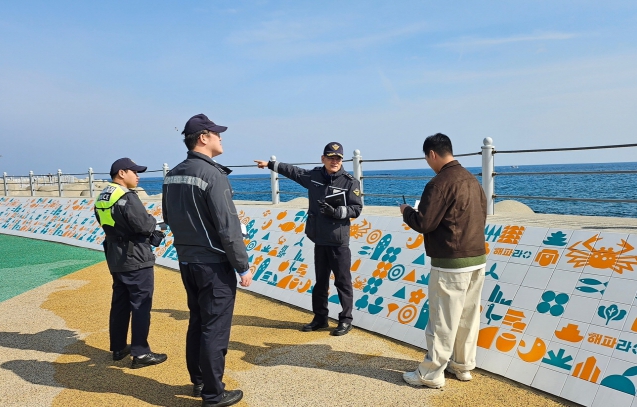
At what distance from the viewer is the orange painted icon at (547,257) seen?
176 inches

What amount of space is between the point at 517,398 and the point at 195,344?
2448mm

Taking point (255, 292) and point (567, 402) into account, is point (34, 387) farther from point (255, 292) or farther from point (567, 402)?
point (567, 402)

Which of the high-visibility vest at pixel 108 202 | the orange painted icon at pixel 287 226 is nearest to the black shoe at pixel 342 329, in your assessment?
the high-visibility vest at pixel 108 202

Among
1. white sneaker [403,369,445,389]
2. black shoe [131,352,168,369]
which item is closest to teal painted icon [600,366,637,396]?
white sneaker [403,369,445,389]

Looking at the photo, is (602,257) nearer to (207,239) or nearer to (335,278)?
(335,278)

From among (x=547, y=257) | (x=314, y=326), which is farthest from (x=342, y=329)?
(x=547, y=257)

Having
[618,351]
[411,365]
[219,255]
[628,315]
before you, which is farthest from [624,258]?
[219,255]

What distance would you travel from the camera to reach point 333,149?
505cm

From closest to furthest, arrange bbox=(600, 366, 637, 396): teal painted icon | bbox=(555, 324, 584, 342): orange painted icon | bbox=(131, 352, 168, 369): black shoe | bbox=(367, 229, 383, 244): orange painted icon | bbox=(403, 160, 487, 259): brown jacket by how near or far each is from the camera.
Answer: bbox=(600, 366, 637, 396): teal painted icon → bbox=(403, 160, 487, 259): brown jacket → bbox=(555, 324, 584, 342): orange painted icon → bbox=(131, 352, 168, 369): black shoe → bbox=(367, 229, 383, 244): orange painted icon

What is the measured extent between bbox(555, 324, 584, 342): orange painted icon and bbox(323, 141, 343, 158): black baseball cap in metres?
2.63

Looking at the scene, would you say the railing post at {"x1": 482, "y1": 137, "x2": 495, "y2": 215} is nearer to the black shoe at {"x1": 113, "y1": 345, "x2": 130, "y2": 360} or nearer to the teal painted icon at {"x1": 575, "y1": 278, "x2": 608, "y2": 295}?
the teal painted icon at {"x1": 575, "y1": 278, "x2": 608, "y2": 295}

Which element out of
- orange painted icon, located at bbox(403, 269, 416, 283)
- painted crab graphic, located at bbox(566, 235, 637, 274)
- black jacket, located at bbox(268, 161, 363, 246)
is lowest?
orange painted icon, located at bbox(403, 269, 416, 283)

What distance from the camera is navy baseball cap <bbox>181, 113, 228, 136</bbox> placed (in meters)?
3.43

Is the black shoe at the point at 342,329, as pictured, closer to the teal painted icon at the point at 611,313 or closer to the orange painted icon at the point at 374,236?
the orange painted icon at the point at 374,236
